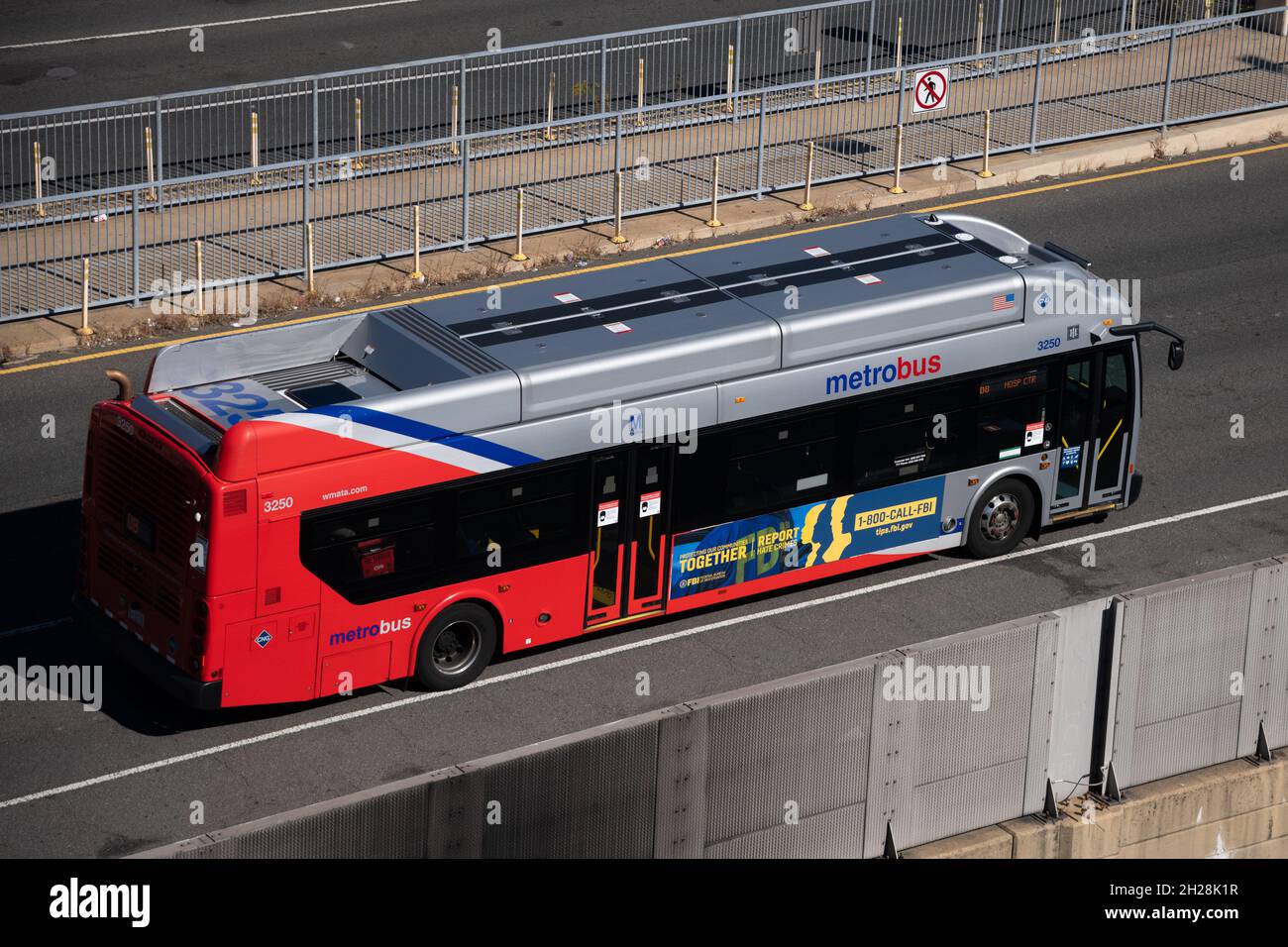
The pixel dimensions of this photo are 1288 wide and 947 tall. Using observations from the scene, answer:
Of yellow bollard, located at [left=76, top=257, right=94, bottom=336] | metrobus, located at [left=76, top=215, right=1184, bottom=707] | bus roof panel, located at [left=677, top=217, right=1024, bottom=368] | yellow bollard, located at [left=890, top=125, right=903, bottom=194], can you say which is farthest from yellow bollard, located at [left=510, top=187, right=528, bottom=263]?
metrobus, located at [left=76, top=215, right=1184, bottom=707]

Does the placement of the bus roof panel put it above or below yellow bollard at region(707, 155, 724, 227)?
above

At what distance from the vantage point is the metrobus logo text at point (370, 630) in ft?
58.2

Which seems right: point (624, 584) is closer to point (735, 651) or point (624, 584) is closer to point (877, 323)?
point (735, 651)

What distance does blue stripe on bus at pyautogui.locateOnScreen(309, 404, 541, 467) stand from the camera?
17.4 metres

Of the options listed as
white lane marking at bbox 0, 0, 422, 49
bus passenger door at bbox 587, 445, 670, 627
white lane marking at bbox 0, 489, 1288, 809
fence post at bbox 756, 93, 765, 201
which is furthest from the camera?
white lane marking at bbox 0, 0, 422, 49

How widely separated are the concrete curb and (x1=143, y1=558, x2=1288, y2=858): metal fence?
43.7 ft

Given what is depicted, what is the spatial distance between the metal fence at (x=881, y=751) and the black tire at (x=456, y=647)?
4.17 m

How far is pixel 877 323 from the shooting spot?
19.8 meters

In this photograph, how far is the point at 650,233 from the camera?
1153 inches

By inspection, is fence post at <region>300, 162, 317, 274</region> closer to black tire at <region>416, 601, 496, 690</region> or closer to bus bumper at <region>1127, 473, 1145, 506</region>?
black tire at <region>416, 601, 496, 690</region>

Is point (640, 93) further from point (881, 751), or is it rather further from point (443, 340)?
point (881, 751)

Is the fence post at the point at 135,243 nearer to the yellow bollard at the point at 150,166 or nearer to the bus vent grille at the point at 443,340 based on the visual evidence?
the yellow bollard at the point at 150,166

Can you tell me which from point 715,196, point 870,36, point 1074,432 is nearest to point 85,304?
point 715,196

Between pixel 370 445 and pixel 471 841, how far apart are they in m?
4.59
